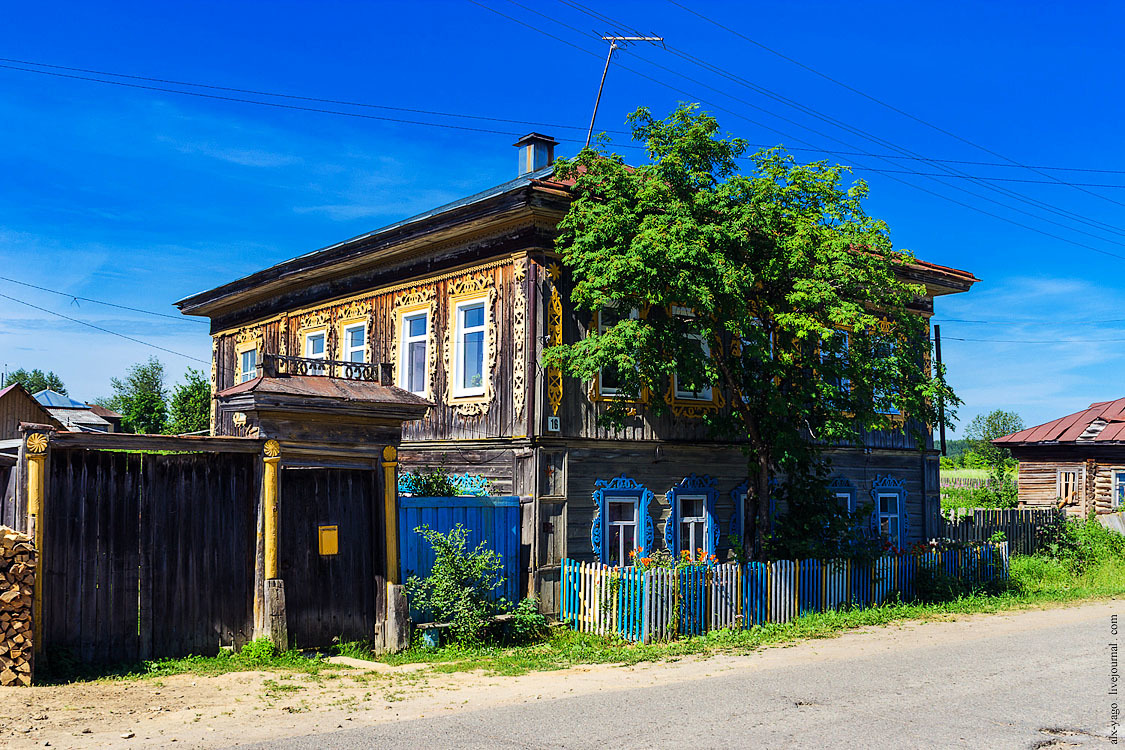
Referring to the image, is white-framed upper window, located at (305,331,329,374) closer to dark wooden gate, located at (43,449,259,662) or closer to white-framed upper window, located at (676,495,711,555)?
white-framed upper window, located at (676,495,711,555)

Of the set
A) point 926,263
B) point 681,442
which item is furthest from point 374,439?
point 926,263

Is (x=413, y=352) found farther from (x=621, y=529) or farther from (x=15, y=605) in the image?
(x=15, y=605)

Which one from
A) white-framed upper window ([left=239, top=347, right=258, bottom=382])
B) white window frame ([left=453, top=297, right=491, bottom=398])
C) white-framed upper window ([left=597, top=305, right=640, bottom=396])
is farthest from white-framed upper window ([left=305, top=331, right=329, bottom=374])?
white-framed upper window ([left=597, top=305, right=640, bottom=396])

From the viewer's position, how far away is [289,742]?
756cm

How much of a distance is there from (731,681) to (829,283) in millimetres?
7199

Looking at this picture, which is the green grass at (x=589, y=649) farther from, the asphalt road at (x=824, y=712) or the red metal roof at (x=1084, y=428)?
the red metal roof at (x=1084, y=428)

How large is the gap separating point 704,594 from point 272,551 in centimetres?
641

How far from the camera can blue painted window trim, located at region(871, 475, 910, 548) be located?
22000 mm

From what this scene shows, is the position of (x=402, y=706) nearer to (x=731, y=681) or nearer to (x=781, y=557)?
(x=731, y=681)

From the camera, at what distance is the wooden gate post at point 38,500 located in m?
9.85

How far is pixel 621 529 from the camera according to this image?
16609mm

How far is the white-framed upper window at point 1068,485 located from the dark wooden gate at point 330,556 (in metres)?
29.4

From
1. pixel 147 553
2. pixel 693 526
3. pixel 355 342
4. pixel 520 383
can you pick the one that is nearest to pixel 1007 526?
pixel 693 526

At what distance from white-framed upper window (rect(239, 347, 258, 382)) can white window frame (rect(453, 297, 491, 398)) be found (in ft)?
26.1
